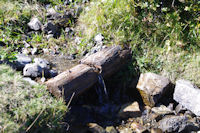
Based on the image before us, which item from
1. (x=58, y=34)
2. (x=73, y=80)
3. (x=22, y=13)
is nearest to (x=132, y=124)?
(x=73, y=80)

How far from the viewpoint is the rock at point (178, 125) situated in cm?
354

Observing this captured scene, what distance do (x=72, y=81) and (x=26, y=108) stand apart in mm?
841

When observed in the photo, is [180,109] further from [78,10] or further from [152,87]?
[78,10]

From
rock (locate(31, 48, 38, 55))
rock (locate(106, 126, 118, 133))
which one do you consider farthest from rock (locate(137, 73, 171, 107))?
rock (locate(31, 48, 38, 55))

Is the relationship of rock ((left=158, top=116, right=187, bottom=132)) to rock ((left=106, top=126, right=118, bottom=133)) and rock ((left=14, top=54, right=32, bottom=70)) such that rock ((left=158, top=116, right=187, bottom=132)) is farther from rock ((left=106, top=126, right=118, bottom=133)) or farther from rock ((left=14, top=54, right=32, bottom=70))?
rock ((left=14, top=54, right=32, bottom=70))

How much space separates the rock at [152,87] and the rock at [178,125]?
1.71 feet

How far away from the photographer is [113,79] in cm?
450

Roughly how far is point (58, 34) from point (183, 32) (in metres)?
2.77

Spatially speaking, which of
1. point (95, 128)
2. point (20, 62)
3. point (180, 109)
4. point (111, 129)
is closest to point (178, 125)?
point (180, 109)

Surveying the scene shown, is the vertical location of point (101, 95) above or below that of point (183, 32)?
below

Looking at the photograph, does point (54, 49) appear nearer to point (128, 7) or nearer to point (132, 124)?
point (128, 7)

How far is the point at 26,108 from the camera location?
9.45ft

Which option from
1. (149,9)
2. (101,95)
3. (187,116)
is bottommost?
(187,116)

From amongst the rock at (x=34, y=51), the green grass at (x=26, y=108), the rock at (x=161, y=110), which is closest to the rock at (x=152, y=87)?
the rock at (x=161, y=110)
